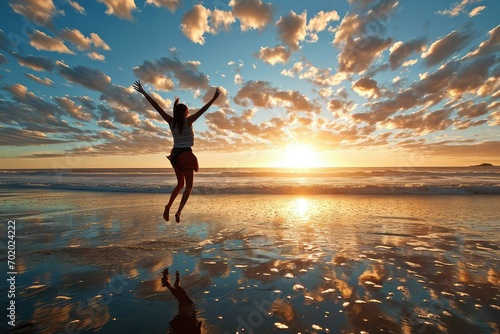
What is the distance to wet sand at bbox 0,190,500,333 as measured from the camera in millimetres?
2930

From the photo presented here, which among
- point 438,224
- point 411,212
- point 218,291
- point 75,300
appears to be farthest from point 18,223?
point 411,212

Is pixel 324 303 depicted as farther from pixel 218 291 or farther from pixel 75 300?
pixel 75 300

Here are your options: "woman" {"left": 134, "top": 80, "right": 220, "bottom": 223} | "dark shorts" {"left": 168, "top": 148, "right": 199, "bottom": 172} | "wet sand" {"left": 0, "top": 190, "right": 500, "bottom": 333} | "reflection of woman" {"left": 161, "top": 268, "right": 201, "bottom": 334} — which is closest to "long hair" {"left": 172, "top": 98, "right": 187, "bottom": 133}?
"woman" {"left": 134, "top": 80, "right": 220, "bottom": 223}

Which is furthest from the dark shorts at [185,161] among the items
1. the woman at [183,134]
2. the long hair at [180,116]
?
the long hair at [180,116]

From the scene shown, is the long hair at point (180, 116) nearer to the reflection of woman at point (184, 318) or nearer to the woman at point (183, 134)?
the woman at point (183, 134)

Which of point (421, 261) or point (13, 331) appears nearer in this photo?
point (13, 331)

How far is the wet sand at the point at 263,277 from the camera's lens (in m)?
2.93

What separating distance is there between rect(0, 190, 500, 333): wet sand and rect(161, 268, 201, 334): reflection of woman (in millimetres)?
22

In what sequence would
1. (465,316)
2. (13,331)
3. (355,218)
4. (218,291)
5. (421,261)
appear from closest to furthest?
(13,331) → (465,316) → (218,291) → (421,261) → (355,218)

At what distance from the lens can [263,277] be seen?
4.20 m

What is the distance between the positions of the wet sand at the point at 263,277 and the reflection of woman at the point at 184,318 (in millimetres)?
22

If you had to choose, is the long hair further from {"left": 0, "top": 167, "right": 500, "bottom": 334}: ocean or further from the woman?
{"left": 0, "top": 167, "right": 500, "bottom": 334}: ocean

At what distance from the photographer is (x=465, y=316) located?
9.86 ft

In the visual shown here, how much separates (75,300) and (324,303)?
10.5ft
